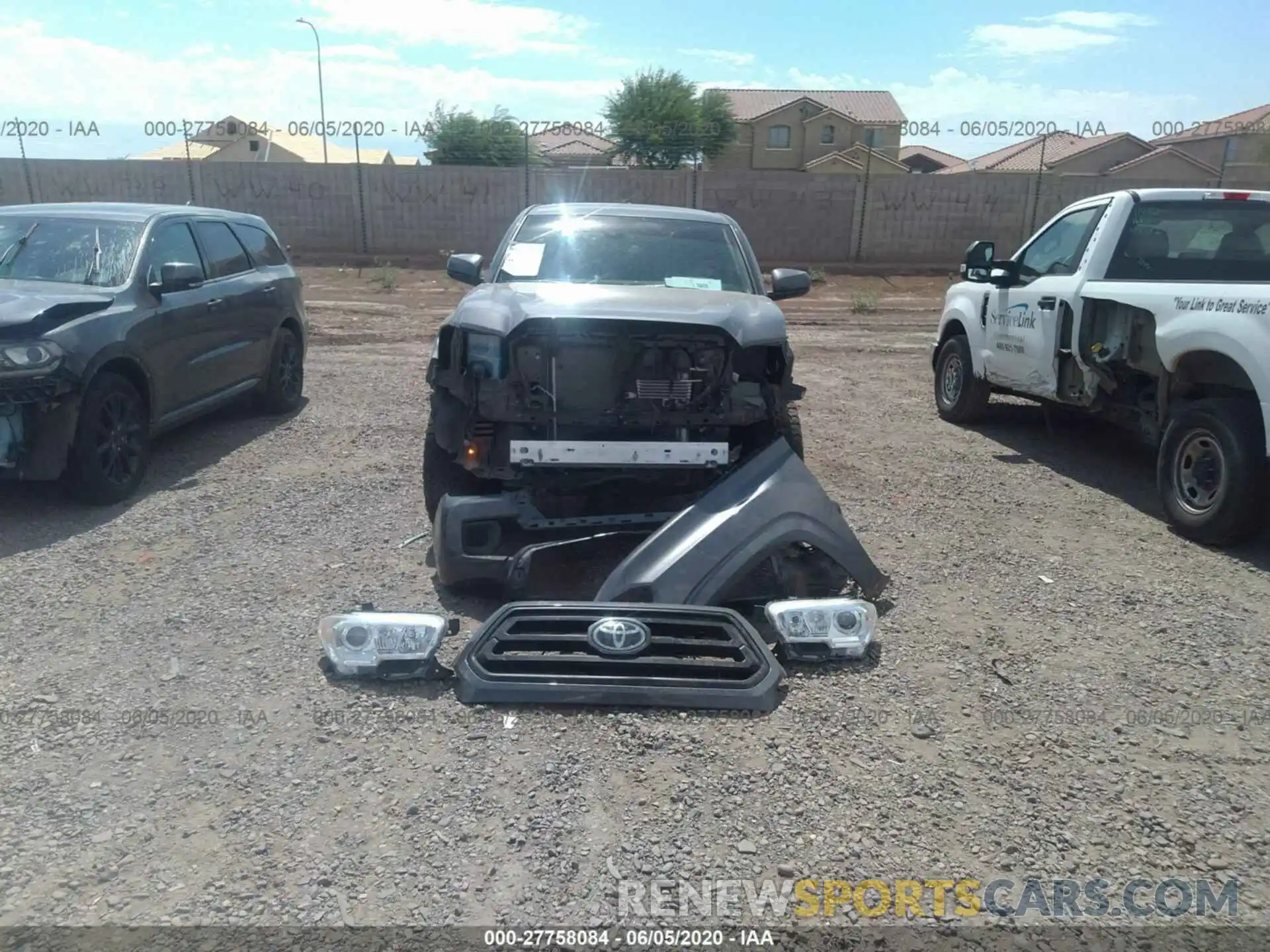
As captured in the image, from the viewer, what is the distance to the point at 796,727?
3.35 m

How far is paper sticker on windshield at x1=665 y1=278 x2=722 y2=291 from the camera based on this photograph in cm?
547

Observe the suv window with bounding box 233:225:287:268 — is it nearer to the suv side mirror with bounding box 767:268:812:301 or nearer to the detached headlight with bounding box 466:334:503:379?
the detached headlight with bounding box 466:334:503:379

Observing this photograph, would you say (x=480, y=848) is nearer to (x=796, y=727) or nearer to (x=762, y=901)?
(x=762, y=901)

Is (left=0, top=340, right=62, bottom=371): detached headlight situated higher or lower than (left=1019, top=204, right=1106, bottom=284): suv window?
lower

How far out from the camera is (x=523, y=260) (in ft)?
18.9

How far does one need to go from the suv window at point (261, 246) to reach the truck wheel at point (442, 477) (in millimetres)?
4235

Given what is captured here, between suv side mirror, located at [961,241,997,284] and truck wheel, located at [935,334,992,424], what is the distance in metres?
0.76

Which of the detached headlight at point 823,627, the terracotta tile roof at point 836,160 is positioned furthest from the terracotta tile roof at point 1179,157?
the detached headlight at point 823,627

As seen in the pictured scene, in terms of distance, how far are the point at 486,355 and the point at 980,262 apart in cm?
483

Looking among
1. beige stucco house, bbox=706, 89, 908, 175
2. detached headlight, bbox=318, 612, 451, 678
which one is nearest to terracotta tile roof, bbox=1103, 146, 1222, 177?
beige stucco house, bbox=706, 89, 908, 175

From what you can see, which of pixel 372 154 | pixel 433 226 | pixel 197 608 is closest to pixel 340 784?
pixel 197 608

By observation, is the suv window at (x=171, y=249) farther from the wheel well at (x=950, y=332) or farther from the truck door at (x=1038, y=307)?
the wheel well at (x=950, y=332)

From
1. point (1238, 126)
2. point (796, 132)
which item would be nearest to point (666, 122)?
point (796, 132)

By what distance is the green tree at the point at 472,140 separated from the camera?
109 ft
